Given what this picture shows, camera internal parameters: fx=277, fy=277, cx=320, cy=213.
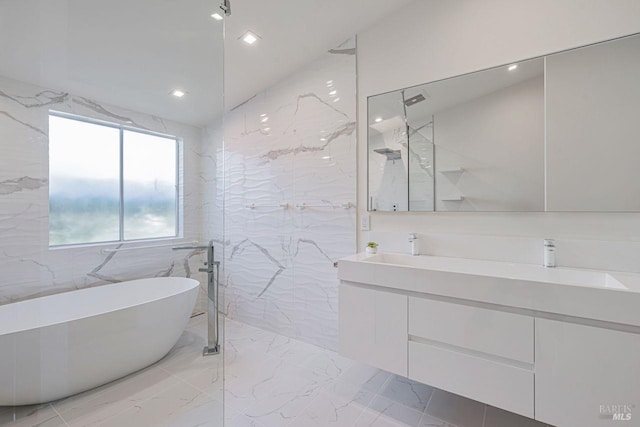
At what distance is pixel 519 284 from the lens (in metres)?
1.26

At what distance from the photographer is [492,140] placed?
170 centimetres

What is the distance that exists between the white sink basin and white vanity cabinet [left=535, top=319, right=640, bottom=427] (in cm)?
21

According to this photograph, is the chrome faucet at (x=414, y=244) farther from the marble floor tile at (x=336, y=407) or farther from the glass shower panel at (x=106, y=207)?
the glass shower panel at (x=106, y=207)

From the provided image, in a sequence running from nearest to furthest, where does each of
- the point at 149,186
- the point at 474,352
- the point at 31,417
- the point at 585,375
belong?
the point at 585,375 → the point at 474,352 → the point at 31,417 → the point at 149,186

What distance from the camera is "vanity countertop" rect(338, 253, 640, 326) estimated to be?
1.11 metres

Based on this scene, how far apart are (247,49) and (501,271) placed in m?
2.41

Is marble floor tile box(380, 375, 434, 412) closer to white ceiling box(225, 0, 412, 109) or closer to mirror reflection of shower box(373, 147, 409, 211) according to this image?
mirror reflection of shower box(373, 147, 409, 211)

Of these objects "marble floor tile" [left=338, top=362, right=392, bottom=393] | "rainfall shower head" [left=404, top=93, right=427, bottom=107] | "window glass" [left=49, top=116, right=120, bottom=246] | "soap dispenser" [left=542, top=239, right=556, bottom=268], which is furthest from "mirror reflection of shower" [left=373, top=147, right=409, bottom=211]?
"window glass" [left=49, top=116, right=120, bottom=246]

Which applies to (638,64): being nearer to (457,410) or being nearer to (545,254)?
(545,254)

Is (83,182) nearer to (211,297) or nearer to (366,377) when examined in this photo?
(211,297)

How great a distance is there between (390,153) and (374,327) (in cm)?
122

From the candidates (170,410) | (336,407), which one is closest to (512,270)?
(336,407)

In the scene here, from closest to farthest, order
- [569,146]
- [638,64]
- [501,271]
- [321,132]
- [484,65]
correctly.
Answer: [638,64]
[569,146]
[501,271]
[484,65]
[321,132]

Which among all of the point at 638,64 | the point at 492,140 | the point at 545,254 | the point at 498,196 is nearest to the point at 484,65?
the point at 492,140
